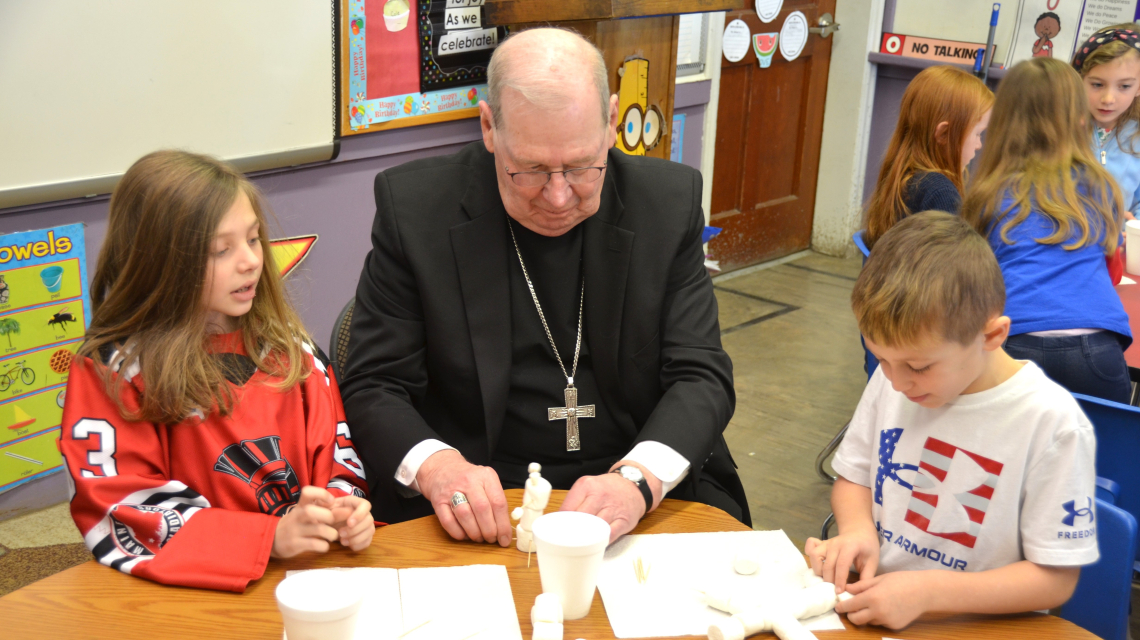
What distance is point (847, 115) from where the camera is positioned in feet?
20.2

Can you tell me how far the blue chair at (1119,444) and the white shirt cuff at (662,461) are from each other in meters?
0.84

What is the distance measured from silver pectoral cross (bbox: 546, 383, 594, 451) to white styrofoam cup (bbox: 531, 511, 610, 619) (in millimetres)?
696

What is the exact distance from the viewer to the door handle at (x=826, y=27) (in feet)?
19.6

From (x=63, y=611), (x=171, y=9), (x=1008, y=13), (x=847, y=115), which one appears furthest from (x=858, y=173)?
(x=63, y=611)

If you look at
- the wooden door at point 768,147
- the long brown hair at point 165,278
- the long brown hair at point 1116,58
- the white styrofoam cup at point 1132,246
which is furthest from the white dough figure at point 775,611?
the wooden door at point 768,147

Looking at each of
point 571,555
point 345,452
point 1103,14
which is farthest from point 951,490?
point 1103,14

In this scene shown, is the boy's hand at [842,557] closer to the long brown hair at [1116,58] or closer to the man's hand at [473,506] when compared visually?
the man's hand at [473,506]

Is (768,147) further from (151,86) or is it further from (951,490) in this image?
(951,490)

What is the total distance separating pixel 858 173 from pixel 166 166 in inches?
213

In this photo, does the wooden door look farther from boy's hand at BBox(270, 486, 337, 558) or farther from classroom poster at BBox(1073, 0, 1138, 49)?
boy's hand at BBox(270, 486, 337, 558)

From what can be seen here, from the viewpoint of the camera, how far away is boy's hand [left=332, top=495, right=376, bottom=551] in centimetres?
139

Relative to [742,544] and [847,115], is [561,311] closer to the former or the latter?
[742,544]

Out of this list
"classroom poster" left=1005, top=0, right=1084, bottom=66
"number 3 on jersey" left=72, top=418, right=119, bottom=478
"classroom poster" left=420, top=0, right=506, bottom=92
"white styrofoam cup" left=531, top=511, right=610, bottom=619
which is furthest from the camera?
"classroom poster" left=1005, top=0, right=1084, bottom=66

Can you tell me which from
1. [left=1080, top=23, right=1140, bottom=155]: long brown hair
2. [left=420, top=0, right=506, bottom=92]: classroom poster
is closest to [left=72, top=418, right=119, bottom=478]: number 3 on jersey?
[left=420, top=0, right=506, bottom=92]: classroom poster
